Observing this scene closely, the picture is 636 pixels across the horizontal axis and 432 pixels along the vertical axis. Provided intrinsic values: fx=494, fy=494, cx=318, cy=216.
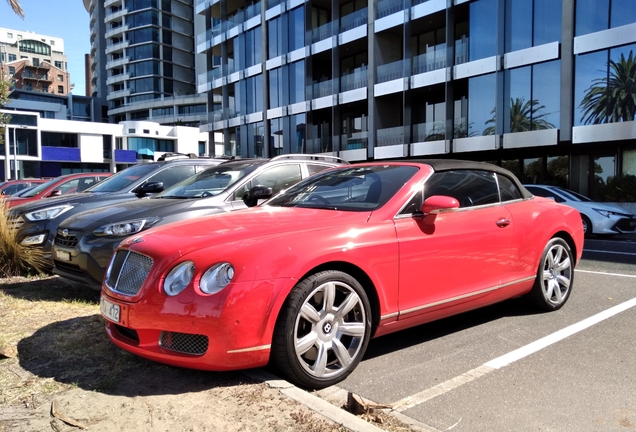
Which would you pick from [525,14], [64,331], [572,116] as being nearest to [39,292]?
[64,331]

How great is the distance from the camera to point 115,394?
2.99 meters

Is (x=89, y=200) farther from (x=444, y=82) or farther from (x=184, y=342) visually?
(x=444, y=82)

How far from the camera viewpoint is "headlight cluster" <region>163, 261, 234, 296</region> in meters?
2.96

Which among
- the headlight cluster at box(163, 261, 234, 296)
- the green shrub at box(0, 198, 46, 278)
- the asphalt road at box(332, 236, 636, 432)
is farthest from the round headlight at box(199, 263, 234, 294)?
the green shrub at box(0, 198, 46, 278)

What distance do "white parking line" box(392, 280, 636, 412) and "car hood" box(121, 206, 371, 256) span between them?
1231mm

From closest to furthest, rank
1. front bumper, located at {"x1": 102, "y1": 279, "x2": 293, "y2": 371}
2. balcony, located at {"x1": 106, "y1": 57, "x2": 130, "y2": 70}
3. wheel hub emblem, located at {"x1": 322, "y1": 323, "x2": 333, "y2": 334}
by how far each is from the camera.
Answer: front bumper, located at {"x1": 102, "y1": 279, "x2": 293, "y2": 371} < wheel hub emblem, located at {"x1": 322, "y1": 323, "x2": 333, "y2": 334} < balcony, located at {"x1": 106, "y1": 57, "x2": 130, "y2": 70}

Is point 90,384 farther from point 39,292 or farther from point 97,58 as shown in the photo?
point 97,58

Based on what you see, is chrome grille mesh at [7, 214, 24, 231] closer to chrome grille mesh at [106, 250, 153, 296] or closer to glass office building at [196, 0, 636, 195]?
chrome grille mesh at [106, 250, 153, 296]

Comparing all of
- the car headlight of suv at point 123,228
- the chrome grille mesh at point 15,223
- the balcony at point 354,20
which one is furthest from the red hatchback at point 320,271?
the balcony at point 354,20

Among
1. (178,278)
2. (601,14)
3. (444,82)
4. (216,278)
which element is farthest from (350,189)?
(444,82)

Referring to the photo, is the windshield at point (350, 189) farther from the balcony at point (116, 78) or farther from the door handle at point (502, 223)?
the balcony at point (116, 78)

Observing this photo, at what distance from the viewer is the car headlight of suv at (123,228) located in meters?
5.19

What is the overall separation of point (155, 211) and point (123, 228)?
1.39ft

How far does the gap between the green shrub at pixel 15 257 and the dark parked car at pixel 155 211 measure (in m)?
1.21
